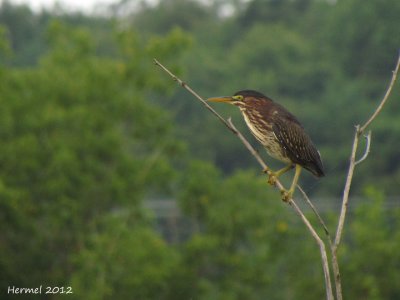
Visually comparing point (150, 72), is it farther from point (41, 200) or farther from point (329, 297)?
point (329, 297)

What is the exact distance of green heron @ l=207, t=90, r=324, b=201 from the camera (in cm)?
882

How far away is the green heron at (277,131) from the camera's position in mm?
8820

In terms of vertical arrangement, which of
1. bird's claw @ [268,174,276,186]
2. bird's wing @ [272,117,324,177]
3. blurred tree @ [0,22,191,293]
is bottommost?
bird's claw @ [268,174,276,186]

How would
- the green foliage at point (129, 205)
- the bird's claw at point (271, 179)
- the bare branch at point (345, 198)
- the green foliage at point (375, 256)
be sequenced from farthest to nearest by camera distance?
the green foliage at point (375, 256) → the green foliage at point (129, 205) → the bird's claw at point (271, 179) → the bare branch at point (345, 198)

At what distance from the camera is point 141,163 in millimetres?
33094

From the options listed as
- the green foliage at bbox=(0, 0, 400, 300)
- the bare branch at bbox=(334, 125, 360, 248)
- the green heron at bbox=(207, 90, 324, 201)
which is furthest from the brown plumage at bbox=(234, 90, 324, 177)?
the green foliage at bbox=(0, 0, 400, 300)

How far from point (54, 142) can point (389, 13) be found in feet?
179

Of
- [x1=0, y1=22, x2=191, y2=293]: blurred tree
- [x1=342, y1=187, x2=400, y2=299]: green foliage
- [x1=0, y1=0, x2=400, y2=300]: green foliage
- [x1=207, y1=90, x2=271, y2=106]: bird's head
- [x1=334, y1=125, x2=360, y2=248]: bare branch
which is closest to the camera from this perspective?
[x1=334, y1=125, x2=360, y2=248]: bare branch

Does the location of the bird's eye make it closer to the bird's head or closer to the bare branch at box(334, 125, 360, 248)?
the bird's head

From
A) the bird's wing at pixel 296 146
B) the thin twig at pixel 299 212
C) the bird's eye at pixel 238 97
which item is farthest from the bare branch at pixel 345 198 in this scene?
the bird's eye at pixel 238 97

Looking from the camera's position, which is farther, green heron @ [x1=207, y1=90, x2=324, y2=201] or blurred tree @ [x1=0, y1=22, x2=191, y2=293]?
blurred tree @ [x1=0, y1=22, x2=191, y2=293]

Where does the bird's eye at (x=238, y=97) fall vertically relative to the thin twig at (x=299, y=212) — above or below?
above

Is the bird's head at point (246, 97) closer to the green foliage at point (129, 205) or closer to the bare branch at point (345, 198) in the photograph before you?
the bare branch at point (345, 198)

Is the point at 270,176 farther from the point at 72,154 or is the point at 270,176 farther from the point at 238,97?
the point at 72,154
